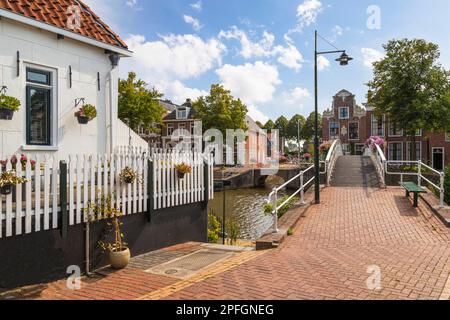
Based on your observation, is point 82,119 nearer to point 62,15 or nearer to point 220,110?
point 62,15

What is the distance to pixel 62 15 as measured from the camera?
770 cm

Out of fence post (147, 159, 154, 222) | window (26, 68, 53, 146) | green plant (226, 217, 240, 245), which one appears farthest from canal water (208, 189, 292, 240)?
window (26, 68, 53, 146)

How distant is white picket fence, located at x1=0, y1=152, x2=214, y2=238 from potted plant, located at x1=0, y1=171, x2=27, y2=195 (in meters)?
0.07

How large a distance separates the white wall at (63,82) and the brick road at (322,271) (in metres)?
3.14

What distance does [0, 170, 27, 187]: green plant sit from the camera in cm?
431

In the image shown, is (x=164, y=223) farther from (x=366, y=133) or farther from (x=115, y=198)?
(x=366, y=133)

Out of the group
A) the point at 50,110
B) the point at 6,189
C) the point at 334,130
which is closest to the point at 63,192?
the point at 6,189

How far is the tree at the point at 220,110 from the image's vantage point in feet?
126

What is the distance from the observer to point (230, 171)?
35.3m

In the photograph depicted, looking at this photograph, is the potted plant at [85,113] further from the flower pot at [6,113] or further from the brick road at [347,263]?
the brick road at [347,263]

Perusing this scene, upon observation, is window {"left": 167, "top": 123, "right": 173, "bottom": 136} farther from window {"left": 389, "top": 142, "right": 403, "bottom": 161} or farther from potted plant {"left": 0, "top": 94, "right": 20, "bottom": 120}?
potted plant {"left": 0, "top": 94, "right": 20, "bottom": 120}

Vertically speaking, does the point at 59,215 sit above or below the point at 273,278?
above
